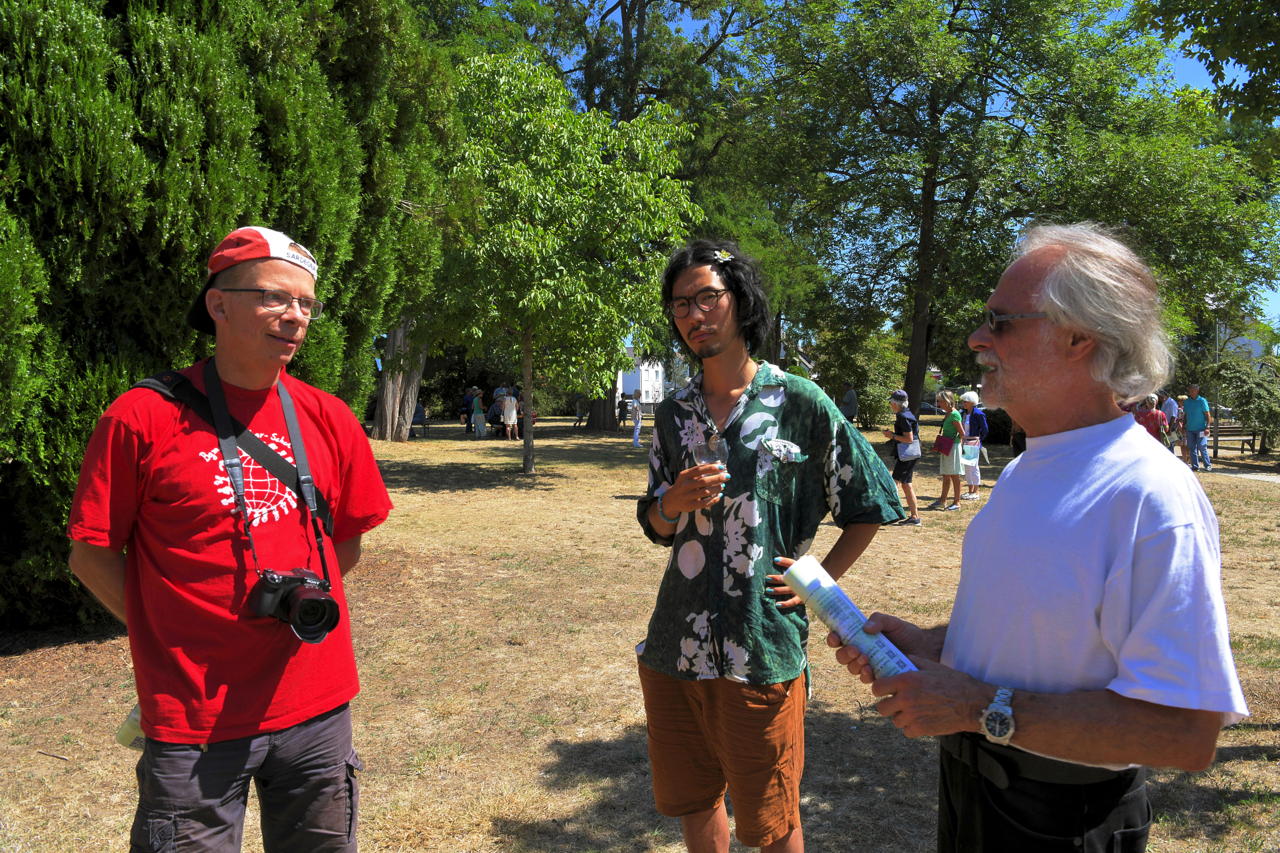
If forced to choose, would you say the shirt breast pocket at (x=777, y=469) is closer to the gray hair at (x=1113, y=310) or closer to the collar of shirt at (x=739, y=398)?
the collar of shirt at (x=739, y=398)

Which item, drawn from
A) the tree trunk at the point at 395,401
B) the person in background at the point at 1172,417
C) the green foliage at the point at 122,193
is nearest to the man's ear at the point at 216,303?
the green foliage at the point at 122,193

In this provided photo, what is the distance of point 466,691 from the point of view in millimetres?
5293

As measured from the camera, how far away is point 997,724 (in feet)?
5.08

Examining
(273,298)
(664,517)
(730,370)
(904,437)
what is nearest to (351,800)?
(664,517)

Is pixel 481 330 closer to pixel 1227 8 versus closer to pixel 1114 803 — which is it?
pixel 1227 8

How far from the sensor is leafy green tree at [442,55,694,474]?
1434 centimetres

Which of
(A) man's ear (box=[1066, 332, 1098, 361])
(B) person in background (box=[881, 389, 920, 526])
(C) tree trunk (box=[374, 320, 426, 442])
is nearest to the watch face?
Answer: (A) man's ear (box=[1066, 332, 1098, 361])

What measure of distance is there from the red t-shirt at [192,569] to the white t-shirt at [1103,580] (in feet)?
5.51

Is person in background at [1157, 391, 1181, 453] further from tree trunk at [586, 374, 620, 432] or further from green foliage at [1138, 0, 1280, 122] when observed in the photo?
tree trunk at [586, 374, 620, 432]

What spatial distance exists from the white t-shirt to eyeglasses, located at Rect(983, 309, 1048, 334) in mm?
229

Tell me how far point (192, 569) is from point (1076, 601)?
78.9 inches

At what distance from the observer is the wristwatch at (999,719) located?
154 centimetres

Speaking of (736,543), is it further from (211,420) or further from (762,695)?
(211,420)

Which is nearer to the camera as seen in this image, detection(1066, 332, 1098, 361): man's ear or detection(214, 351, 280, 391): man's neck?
detection(1066, 332, 1098, 361): man's ear
